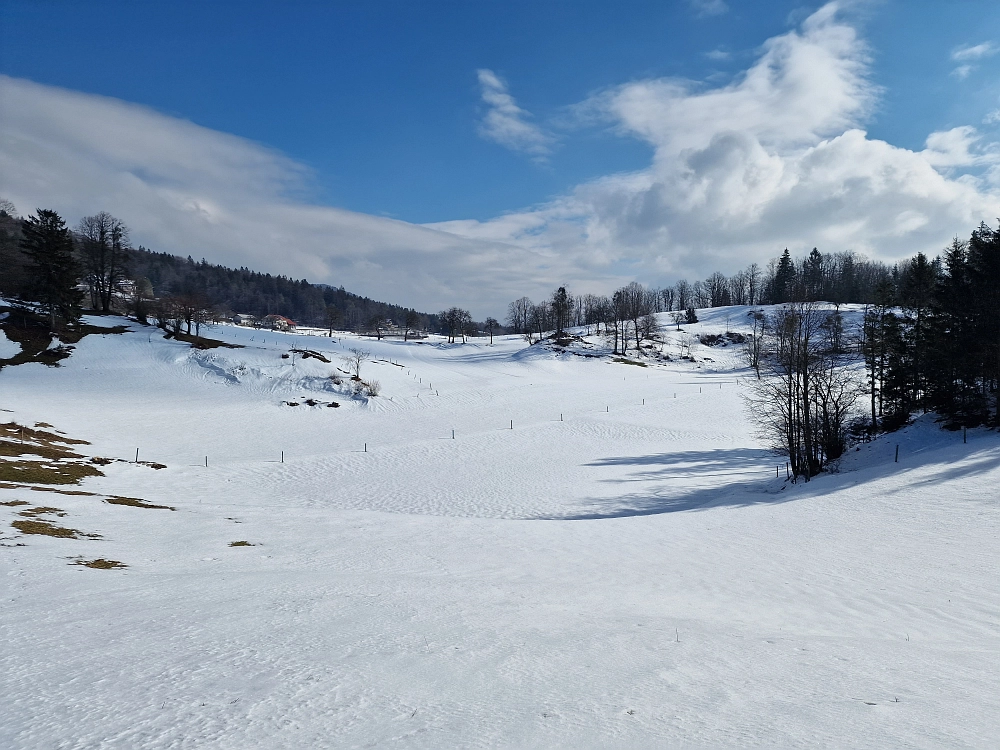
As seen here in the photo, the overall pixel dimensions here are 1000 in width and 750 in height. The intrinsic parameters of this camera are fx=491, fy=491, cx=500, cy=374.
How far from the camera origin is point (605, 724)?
4.48m

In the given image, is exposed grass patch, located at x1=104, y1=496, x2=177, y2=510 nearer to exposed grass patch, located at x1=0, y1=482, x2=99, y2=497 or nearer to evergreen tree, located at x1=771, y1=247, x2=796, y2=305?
exposed grass patch, located at x1=0, y1=482, x2=99, y2=497

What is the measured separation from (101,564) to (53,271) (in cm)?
6085

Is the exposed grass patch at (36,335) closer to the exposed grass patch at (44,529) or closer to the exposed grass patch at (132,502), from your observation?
the exposed grass patch at (132,502)

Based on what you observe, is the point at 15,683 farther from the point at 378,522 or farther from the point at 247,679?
the point at 378,522

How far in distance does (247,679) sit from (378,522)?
45.6ft

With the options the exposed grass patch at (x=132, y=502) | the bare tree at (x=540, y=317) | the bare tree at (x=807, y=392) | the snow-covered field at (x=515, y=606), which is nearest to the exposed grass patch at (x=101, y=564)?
the snow-covered field at (x=515, y=606)

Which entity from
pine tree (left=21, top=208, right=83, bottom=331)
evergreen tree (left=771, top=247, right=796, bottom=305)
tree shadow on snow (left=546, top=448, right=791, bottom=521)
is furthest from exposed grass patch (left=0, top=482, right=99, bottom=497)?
evergreen tree (left=771, top=247, right=796, bottom=305)

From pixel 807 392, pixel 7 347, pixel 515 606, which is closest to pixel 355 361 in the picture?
pixel 7 347

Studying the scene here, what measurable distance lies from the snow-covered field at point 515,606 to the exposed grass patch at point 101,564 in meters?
0.29

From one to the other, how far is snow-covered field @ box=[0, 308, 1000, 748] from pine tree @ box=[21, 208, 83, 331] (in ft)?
98.1

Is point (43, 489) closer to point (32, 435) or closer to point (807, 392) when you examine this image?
point (32, 435)

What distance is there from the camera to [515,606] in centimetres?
891

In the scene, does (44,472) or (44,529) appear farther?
(44,472)

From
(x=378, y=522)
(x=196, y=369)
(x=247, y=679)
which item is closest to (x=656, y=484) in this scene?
(x=378, y=522)
